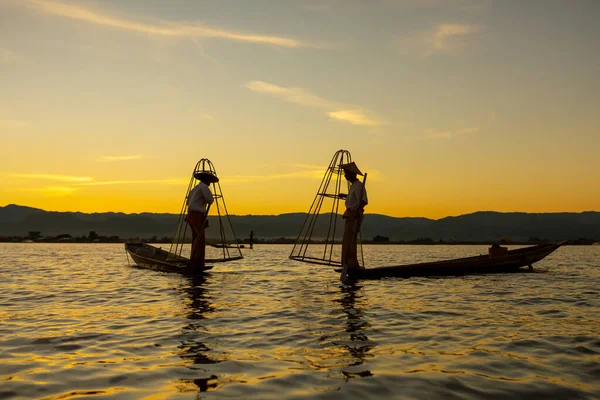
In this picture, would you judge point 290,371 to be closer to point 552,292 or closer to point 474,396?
point 474,396

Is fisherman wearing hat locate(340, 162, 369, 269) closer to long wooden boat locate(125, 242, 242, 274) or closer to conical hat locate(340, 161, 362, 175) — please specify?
conical hat locate(340, 161, 362, 175)

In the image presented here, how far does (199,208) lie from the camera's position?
21.0 metres

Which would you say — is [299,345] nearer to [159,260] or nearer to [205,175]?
[205,175]

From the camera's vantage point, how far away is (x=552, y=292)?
636 inches

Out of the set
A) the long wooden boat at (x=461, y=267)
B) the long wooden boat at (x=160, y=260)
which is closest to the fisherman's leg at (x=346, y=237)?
the long wooden boat at (x=461, y=267)

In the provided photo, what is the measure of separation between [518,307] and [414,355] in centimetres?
639

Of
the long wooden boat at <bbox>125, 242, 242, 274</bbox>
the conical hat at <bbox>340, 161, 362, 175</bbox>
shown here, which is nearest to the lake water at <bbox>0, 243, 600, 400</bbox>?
the conical hat at <bbox>340, 161, 362, 175</bbox>

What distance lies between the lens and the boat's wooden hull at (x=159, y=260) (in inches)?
864

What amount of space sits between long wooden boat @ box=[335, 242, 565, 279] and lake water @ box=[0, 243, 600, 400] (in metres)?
4.66

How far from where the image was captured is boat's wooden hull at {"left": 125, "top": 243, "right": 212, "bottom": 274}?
2195 centimetres

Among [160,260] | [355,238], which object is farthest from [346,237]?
[160,260]

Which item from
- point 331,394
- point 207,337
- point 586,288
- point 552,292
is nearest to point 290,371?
point 331,394

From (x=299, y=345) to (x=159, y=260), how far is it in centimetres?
1762

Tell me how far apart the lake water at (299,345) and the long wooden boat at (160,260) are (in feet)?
21.4
